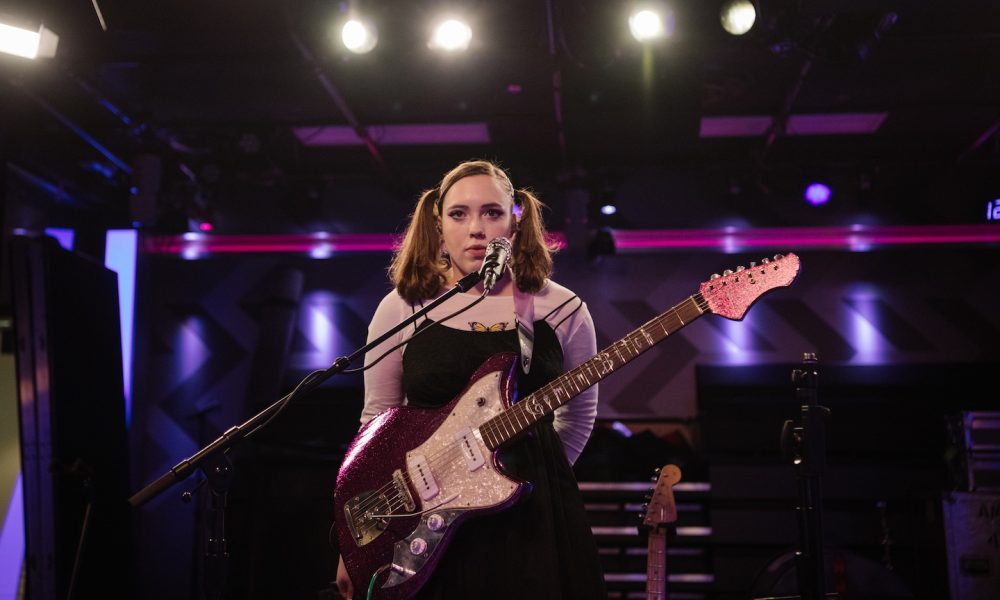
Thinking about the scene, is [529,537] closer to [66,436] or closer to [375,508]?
[375,508]

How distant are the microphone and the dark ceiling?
3445 millimetres

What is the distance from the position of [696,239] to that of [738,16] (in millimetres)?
3130

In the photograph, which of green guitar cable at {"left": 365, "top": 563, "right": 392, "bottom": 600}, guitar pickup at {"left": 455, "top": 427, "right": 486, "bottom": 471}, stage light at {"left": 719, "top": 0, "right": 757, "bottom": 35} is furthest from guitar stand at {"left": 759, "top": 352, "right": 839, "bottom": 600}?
stage light at {"left": 719, "top": 0, "right": 757, "bottom": 35}

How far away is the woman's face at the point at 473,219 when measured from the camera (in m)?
2.49

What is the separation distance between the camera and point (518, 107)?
699cm

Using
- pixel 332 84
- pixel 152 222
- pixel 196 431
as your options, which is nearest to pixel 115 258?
pixel 152 222

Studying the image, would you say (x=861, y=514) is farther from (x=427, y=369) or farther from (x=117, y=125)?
(x=117, y=125)

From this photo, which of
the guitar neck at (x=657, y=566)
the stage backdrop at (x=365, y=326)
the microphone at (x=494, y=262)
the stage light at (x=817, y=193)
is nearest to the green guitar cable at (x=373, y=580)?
the microphone at (x=494, y=262)

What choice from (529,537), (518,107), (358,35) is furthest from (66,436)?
(518,107)

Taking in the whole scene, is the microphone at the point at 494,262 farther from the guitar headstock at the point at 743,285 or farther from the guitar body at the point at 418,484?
the guitar headstock at the point at 743,285

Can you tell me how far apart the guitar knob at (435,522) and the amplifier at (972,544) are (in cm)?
437

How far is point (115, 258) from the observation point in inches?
306

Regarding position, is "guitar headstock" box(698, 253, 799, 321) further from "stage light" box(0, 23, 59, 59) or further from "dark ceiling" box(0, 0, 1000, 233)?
"stage light" box(0, 23, 59, 59)

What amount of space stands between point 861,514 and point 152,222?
6346mm
